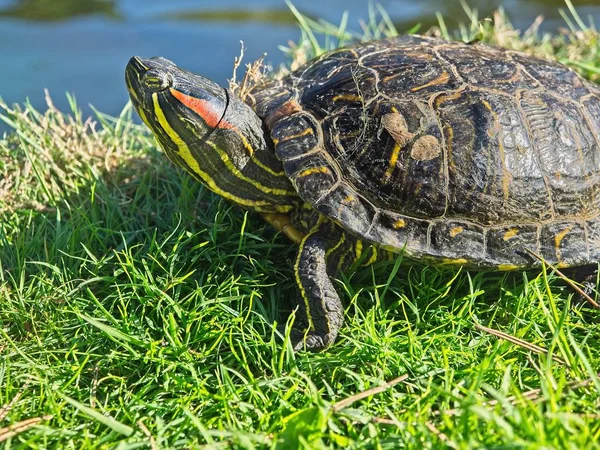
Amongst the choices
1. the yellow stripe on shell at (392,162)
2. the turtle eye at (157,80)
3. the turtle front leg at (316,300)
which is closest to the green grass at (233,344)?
the turtle front leg at (316,300)

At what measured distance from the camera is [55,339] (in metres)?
3.40

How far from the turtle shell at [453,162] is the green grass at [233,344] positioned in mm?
291

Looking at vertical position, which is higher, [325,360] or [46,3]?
[46,3]

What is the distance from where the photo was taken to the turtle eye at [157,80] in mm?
3545

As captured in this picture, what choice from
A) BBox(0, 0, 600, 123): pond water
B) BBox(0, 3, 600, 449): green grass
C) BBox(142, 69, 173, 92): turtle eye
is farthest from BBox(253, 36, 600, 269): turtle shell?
BBox(0, 0, 600, 123): pond water

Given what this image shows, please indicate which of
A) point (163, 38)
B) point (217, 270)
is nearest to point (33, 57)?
point (163, 38)

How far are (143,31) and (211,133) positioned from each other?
5.85 m

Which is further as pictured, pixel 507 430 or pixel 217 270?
pixel 217 270

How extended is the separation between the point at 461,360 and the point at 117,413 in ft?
6.02

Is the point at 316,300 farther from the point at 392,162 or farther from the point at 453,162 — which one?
the point at 453,162

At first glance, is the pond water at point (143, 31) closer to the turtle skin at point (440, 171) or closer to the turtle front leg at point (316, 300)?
the turtle skin at point (440, 171)

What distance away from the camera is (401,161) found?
137 inches

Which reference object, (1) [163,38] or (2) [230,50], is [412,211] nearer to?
(2) [230,50]

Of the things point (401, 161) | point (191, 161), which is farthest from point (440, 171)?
point (191, 161)
